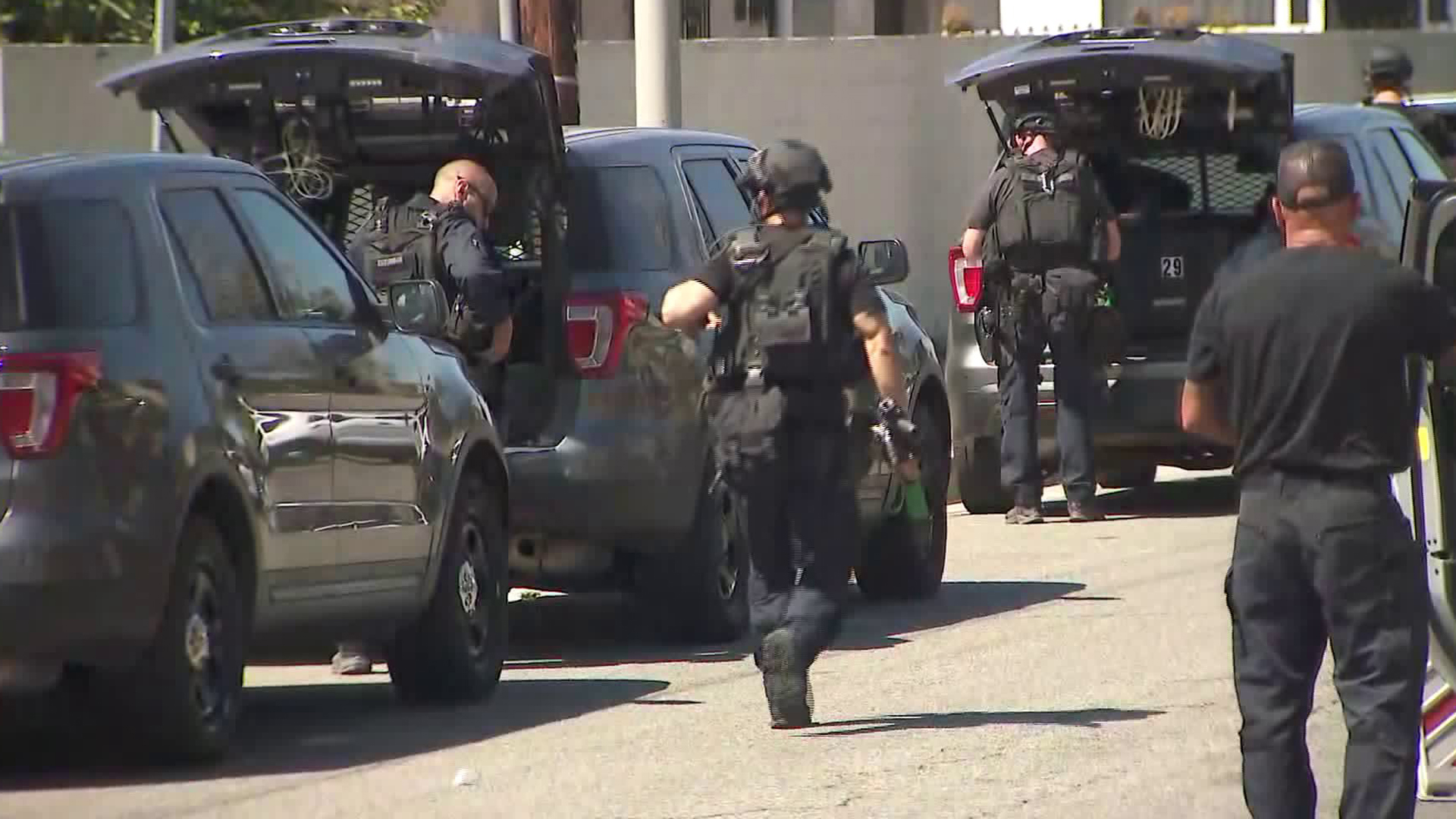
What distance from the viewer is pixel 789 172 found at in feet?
29.8

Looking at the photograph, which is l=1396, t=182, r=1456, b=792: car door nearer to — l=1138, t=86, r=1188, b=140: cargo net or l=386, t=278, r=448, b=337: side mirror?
l=386, t=278, r=448, b=337: side mirror

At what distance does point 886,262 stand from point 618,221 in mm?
978

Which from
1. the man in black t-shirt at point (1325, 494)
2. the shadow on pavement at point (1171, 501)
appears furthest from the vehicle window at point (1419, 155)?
the man in black t-shirt at point (1325, 494)

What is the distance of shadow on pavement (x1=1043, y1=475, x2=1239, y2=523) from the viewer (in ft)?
51.2

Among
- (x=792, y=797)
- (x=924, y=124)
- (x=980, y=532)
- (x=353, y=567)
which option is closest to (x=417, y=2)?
(x=924, y=124)

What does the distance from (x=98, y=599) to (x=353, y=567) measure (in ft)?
4.73

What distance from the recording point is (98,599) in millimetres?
7691

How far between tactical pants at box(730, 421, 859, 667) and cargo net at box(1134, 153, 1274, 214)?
709cm

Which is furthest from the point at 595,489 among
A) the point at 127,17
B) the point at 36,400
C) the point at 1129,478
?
the point at 127,17

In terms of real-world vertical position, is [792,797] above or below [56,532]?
below

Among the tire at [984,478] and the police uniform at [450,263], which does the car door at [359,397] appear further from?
the tire at [984,478]

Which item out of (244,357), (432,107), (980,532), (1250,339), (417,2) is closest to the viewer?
(1250,339)

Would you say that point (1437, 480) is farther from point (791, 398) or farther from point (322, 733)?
point (322, 733)

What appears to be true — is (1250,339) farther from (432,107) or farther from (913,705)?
(432,107)
